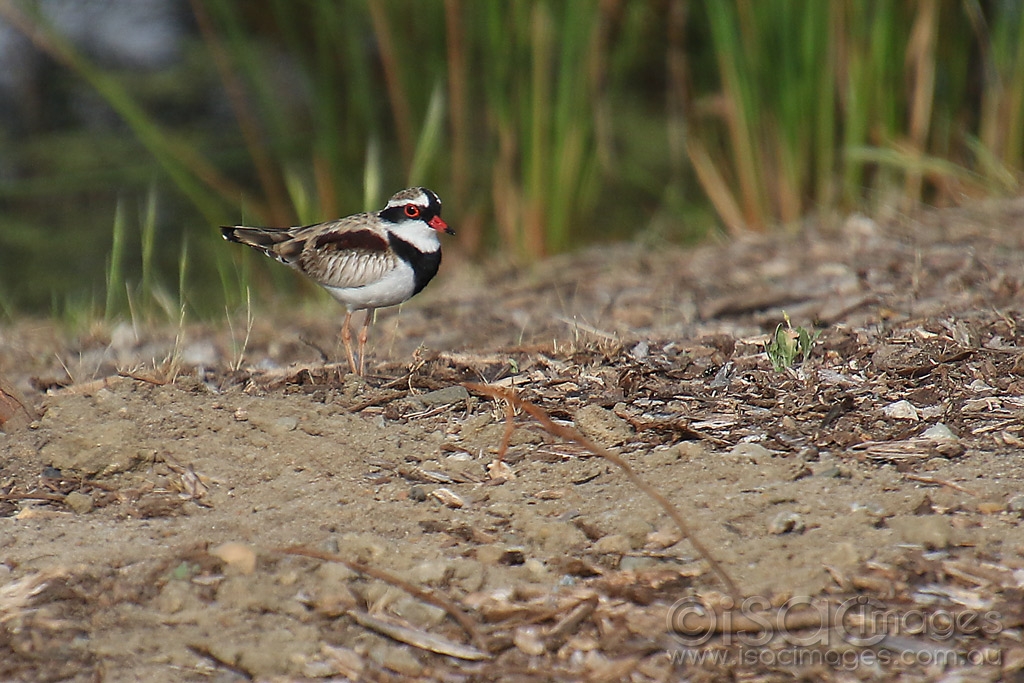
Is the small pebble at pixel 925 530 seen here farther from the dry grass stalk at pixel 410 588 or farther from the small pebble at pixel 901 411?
the dry grass stalk at pixel 410 588

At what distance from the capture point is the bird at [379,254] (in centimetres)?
338

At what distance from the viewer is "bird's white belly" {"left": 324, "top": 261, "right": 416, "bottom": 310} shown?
3.36 m

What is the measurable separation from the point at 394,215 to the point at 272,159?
4251mm

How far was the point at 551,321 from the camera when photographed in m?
4.07

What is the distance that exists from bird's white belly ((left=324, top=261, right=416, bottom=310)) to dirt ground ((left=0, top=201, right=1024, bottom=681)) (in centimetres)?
24

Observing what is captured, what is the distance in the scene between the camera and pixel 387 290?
3.37 meters

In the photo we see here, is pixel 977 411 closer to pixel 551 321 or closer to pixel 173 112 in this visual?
pixel 551 321

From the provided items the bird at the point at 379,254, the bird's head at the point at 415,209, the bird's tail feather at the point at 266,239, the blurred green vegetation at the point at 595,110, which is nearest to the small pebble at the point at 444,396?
the bird at the point at 379,254

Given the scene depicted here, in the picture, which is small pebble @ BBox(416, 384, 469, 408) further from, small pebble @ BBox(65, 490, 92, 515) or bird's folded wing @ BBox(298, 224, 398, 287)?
small pebble @ BBox(65, 490, 92, 515)

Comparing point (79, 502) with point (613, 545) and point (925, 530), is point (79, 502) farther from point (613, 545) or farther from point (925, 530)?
point (925, 530)

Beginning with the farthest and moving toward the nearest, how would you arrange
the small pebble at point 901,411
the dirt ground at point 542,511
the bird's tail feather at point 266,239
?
the bird's tail feather at point 266,239 → the small pebble at point 901,411 → the dirt ground at point 542,511

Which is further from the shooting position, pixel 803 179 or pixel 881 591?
pixel 803 179

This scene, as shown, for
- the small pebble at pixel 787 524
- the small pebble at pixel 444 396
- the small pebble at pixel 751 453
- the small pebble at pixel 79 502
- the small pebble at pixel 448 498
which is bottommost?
the small pebble at pixel 751 453

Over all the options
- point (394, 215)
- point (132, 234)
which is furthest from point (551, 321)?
point (132, 234)
